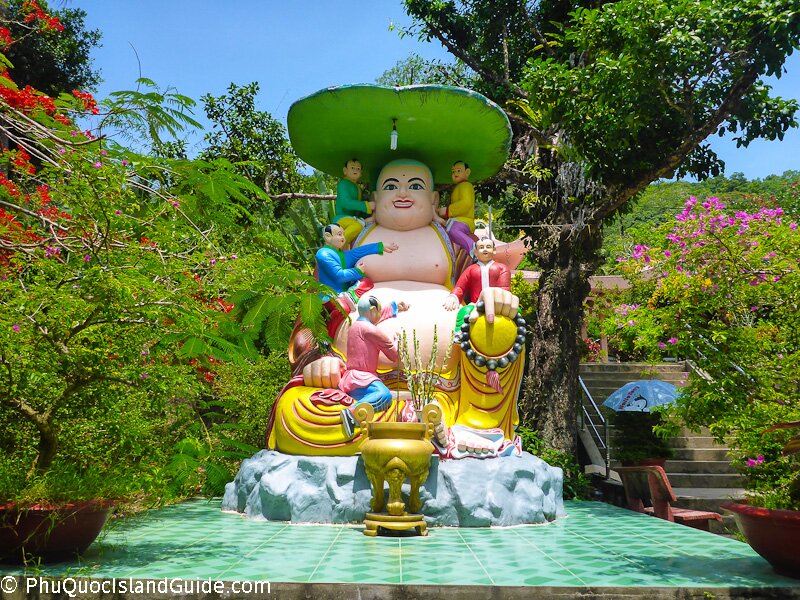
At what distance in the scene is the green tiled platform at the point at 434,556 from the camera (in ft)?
13.4

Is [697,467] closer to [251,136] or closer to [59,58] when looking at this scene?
[251,136]

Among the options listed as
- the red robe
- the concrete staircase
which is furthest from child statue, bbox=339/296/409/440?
the concrete staircase

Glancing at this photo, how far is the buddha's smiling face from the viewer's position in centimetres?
773

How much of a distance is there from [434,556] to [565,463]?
181 inches

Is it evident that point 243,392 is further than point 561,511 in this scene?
Yes

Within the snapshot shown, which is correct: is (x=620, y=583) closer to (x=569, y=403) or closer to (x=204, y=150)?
(x=569, y=403)

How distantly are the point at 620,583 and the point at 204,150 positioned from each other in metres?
9.63

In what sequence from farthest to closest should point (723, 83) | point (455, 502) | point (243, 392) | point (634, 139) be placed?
1. point (243, 392)
2. point (634, 139)
3. point (723, 83)
4. point (455, 502)

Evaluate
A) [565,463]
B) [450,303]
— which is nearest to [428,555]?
[450,303]

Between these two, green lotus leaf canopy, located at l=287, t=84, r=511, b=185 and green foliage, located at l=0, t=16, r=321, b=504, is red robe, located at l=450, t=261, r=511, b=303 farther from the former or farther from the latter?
green foliage, located at l=0, t=16, r=321, b=504

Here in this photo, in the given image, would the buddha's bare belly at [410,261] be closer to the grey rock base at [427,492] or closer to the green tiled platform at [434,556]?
the grey rock base at [427,492]

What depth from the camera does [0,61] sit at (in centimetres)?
450

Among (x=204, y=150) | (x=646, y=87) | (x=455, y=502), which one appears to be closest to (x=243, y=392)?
(x=455, y=502)

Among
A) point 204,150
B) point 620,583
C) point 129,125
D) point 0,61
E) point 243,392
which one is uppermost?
point 204,150
